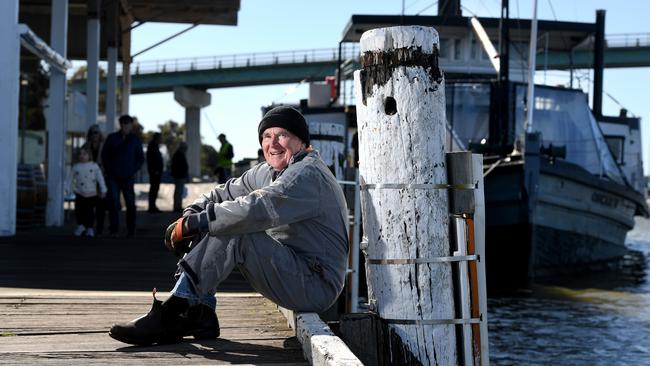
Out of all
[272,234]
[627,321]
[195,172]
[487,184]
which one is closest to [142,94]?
[195,172]

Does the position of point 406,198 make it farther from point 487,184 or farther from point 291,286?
point 487,184

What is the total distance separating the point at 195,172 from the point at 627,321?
190 ft

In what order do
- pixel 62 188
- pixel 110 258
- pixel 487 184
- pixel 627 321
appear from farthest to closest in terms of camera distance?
pixel 487 184 → pixel 62 188 → pixel 627 321 → pixel 110 258

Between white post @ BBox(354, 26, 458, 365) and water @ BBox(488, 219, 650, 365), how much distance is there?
7.03m

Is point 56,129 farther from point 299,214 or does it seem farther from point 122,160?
point 299,214

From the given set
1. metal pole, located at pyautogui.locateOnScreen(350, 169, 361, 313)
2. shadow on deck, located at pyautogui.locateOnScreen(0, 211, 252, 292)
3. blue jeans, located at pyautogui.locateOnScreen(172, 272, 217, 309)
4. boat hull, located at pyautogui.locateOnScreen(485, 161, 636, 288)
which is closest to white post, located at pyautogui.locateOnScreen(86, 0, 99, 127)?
shadow on deck, located at pyautogui.locateOnScreen(0, 211, 252, 292)

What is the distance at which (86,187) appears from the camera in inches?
610

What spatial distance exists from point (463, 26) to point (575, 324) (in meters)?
17.2

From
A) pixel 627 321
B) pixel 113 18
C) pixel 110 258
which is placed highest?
pixel 113 18

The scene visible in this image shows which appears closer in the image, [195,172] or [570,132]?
[570,132]

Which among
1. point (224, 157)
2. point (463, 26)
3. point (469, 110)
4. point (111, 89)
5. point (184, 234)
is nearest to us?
point (184, 234)

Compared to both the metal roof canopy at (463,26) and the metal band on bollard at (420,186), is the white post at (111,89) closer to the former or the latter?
the metal roof canopy at (463,26)

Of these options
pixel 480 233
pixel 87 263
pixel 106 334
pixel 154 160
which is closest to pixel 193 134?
pixel 154 160

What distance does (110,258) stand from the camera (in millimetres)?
12062
